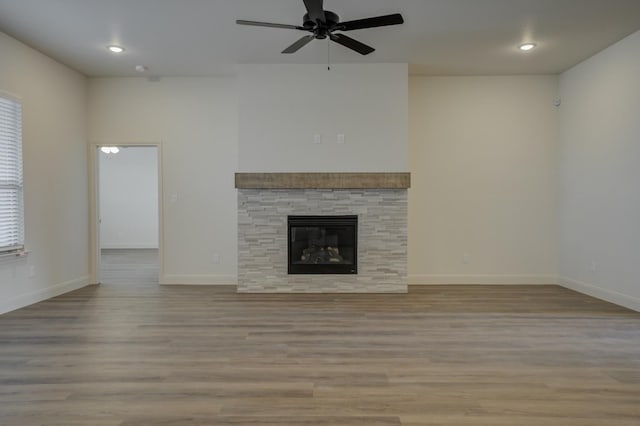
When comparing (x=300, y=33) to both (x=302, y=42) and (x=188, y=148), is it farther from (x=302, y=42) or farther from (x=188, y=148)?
(x=188, y=148)

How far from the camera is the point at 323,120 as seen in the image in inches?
189

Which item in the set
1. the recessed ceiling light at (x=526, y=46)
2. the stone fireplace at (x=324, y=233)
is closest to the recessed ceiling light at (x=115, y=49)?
the stone fireplace at (x=324, y=233)

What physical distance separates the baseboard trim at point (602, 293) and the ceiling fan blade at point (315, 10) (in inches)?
168

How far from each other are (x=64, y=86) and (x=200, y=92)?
5.54 feet

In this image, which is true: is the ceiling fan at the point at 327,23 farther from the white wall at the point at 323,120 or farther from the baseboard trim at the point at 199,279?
the baseboard trim at the point at 199,279

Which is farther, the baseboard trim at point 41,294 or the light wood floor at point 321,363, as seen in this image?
the baseboard trim at point 41,294

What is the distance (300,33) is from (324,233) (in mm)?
2343

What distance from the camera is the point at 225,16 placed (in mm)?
3582

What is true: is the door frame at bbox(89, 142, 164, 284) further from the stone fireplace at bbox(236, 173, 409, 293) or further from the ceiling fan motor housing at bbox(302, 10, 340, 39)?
the ceiling fan motor housing at bbox(302, 10, 340, 39)

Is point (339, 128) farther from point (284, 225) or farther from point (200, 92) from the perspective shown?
point (200, 92)

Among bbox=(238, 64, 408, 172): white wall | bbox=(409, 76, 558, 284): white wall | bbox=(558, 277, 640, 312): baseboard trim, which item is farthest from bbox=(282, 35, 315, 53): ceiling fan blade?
bbox=(558, 277, 640, 312): baseboard trim

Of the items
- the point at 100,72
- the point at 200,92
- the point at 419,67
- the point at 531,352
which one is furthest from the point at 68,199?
the point at 531,352

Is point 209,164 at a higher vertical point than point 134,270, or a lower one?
higher

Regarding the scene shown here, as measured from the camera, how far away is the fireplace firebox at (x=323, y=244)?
189 inches
